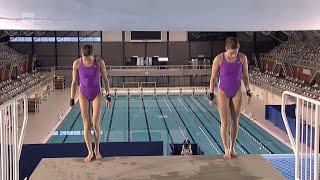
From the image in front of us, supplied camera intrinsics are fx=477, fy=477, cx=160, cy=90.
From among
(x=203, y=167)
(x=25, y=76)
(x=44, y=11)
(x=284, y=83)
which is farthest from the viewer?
(x=25, y=76)

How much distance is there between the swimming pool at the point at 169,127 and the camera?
14.6 m

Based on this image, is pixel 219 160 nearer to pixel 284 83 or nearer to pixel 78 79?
pixel 78 79

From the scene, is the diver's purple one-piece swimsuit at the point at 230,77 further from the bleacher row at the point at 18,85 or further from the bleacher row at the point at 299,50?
the bleacher row at the point at 299,50

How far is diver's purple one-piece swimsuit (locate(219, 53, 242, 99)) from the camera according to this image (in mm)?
5066

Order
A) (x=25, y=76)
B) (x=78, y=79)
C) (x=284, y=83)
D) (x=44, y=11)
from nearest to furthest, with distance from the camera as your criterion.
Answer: (x=44, y=11), (x=78, y=79), (x=284, y=83), (x=25, y=76)

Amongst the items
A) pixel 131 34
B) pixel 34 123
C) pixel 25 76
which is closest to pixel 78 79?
pixel 34 123

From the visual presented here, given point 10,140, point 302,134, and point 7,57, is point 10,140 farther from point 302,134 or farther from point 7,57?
point 7,57

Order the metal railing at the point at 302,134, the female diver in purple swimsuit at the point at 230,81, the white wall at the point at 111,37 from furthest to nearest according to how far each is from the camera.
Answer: the white wall at the point at 111,37 < the female diver in purple swimsuit at the point at 230,81 < the metal railing at the point at 302,134

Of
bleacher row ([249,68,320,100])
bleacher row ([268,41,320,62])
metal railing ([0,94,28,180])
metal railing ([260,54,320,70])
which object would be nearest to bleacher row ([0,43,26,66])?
bleacher row ([249,68,320,100])

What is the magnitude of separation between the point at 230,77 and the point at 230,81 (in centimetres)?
5

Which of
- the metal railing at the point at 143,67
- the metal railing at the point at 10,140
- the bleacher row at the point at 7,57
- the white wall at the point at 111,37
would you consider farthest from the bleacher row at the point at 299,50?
the metal railing at the point at 10,140

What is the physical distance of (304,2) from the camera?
182 inches

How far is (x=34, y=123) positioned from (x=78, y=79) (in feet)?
41.0

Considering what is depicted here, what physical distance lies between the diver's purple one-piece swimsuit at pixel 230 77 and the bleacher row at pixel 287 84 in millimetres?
11705
